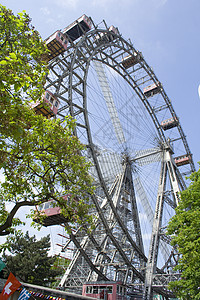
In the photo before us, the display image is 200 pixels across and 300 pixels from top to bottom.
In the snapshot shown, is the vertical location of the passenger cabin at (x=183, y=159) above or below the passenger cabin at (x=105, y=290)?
above

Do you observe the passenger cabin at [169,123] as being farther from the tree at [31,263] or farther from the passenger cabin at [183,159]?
the tree at [31,263]

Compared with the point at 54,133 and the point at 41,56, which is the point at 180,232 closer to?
the point at 54,133

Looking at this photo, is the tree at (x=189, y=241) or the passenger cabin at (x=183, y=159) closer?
the tree at (x=189, y=241)

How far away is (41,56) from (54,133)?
2.89 m

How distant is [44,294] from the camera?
51.3 ft

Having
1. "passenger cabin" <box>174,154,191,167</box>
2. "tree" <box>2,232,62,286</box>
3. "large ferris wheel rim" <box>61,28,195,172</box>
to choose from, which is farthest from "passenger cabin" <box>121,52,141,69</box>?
"tree" <box>2,232,62,286</box>

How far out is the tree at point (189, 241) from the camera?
13.2 m

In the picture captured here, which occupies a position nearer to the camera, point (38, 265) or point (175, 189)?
point (175, 189)

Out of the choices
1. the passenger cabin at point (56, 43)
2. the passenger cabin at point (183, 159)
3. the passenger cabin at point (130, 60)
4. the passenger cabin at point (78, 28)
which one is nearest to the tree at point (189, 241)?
the passenger cabin at point (56, 43)

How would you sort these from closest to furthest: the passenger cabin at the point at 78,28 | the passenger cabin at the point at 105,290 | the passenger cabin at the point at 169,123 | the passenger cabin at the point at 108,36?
the passenger cabin at the point at 105,290
the passenger cabin at the point at 78,28
the passenger cabin at the point at 108,36
the passenger cabin at the point at 169,123

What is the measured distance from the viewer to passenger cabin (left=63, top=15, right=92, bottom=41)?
26328 millimetres

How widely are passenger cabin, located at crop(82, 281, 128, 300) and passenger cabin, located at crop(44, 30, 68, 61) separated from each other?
20080 millimetres

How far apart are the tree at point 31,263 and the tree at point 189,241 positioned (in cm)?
1884

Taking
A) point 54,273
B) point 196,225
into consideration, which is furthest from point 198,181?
point 54,273
